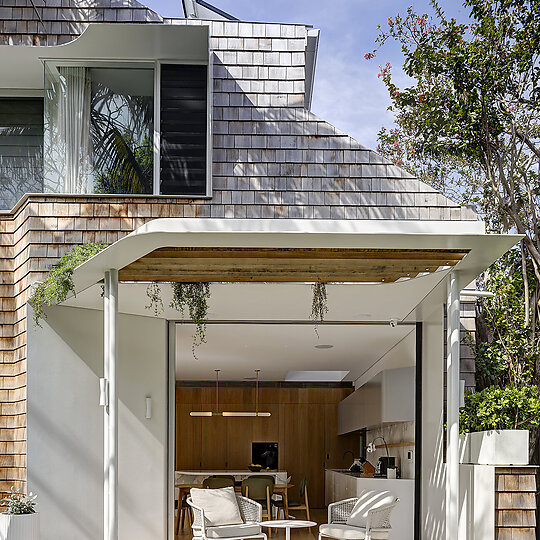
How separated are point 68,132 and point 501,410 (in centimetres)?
499

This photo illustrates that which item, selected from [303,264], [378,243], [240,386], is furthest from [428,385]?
[240,386]

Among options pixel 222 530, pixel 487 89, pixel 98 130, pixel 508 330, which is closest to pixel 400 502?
pixel 222 530

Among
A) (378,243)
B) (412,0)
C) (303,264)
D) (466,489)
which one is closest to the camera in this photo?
(378,243)

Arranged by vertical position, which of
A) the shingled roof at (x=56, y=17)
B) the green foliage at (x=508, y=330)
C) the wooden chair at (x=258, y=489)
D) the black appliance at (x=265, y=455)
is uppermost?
the shingled roof at (x=56, y=17)

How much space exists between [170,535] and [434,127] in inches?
239

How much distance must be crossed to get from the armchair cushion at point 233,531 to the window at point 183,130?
3452 millimetres

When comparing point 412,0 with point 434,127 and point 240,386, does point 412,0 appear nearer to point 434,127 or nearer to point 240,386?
point 240,386

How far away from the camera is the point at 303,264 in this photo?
18.9ft

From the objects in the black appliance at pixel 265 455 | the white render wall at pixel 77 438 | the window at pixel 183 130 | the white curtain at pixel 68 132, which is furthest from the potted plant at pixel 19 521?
the black appliance at pixel 265 455

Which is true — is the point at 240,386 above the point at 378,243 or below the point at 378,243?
below

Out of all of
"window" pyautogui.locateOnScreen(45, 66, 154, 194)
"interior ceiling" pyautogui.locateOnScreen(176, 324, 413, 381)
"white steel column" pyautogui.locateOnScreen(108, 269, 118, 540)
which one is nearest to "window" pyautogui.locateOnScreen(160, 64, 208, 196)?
"window" pyautogui.locateOnScreen(45, 66, 154, 194)

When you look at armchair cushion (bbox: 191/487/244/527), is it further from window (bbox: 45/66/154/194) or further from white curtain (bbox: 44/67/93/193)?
white curtain (bbox: 44/67/93/193)

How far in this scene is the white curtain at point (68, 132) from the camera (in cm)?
787

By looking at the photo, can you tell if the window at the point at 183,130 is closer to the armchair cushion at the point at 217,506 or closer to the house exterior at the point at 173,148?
the house exterior at the point at 173,148
